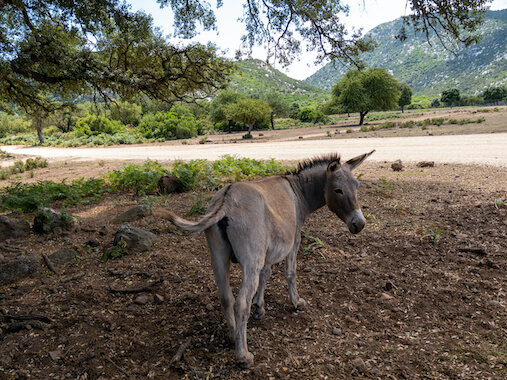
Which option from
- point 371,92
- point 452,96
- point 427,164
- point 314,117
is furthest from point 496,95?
point 427,164

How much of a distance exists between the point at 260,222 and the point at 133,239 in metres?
3.27

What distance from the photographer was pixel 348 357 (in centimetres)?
303

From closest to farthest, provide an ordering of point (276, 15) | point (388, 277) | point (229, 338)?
point (229, 338) < point (388, 277) < point (276, 15)

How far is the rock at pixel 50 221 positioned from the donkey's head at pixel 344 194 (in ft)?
17.6

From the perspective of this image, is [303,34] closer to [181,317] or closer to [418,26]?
[418,26]

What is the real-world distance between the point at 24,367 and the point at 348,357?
120 inches

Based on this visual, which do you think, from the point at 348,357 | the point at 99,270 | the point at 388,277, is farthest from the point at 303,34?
the point at 348,357

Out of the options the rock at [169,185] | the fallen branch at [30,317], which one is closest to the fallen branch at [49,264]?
the fallen branch at [30,317]

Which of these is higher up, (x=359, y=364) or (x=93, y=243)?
(x=93, y=243)

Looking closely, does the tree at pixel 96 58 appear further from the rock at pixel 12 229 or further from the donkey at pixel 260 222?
the donkey at pixel 260 222

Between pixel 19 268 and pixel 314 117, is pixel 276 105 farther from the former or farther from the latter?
pixel 19 268

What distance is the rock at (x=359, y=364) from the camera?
2.86 m

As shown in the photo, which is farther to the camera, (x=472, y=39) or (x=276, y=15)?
(x=276, y=15)

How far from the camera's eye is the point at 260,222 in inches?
117
